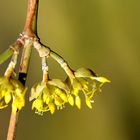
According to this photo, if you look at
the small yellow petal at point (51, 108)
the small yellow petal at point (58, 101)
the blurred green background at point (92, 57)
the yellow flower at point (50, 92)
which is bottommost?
the small yellow petal at point (51, 108)

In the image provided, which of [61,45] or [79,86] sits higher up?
[61,45]

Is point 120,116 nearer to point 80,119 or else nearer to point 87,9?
point 80,119

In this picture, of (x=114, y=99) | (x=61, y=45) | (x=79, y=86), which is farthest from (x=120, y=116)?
(x=79, y=86)

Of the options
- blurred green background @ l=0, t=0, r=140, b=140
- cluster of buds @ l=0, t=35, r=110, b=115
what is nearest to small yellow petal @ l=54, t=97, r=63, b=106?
cluster of buds @ l=0, t=35, r=110, b=115

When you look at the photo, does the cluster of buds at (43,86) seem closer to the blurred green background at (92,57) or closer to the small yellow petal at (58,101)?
the small yellow petal at (58,101)

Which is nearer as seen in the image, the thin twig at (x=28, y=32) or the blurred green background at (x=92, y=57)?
the thin twig at (x=28, y=32)

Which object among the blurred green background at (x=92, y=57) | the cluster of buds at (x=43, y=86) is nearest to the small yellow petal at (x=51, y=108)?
the cluster of buds at (x=43, y=86)

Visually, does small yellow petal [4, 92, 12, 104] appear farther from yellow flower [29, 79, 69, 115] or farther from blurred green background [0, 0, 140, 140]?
blurred green background [0, 0, 140, 140]
